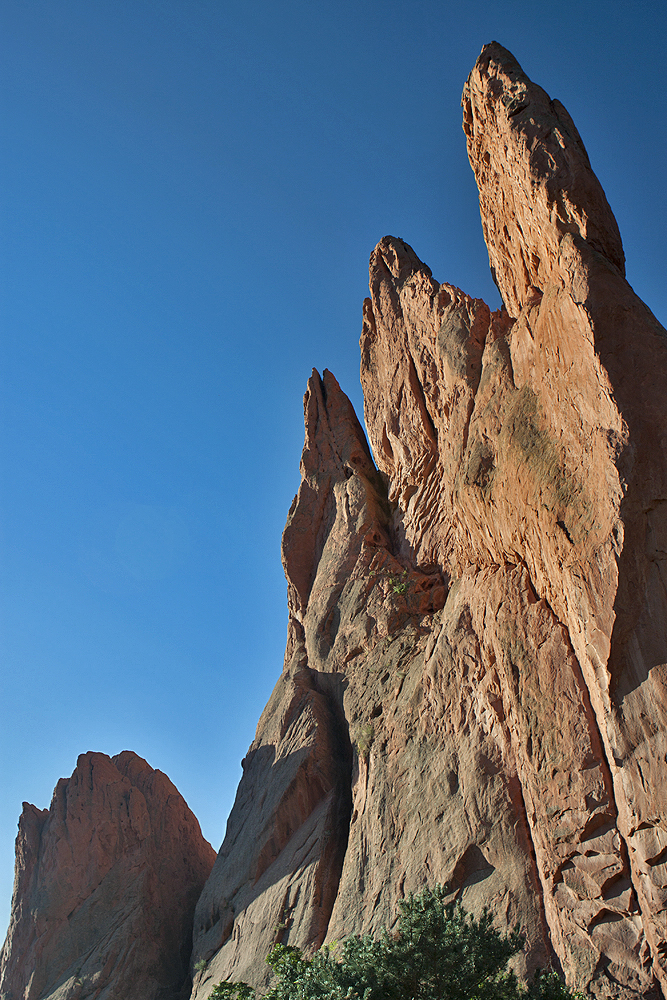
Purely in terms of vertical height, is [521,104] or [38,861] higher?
[521,104]

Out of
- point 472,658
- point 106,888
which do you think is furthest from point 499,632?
point 106,888

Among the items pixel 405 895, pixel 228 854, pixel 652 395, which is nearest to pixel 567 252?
pixel 652 395

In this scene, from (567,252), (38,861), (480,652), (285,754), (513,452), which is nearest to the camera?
(567,252)

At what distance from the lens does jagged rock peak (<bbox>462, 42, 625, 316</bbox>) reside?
20078mm

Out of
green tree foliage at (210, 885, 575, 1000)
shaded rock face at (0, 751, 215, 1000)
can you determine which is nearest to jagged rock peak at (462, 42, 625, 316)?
green tree foliage at (210, 885, 575, 1000)

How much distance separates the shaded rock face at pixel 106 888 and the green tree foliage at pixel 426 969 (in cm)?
2076

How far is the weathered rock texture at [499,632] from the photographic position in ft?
51.9

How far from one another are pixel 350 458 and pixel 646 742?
23530mm

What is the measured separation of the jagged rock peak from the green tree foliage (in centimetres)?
1684

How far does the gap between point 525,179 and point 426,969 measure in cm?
2084

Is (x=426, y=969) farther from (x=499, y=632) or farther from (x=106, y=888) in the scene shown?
(x=106, y=888)

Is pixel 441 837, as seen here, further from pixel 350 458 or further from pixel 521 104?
pixel 521 104

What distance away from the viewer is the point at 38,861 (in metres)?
40.1

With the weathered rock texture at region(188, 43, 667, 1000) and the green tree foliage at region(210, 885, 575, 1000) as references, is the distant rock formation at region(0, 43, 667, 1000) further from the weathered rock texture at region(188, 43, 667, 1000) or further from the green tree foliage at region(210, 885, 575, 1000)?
the green tree foliage at region(210, 885, 575, 1000)
